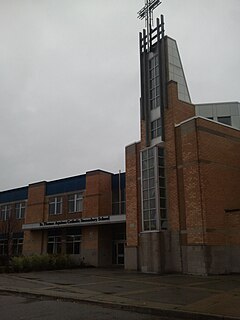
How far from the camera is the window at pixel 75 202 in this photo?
38.4 m

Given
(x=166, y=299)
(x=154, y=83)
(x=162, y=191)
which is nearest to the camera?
(x=166, y=299)

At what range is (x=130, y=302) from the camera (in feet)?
38.6

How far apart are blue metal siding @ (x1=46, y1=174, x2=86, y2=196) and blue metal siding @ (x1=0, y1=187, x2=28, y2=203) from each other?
4.69 metres

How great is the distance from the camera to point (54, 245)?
131 ft

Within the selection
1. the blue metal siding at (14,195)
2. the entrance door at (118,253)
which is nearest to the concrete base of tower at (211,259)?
the entrance door at (118,253)

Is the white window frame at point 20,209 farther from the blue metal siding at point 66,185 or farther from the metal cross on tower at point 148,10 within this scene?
the metal cross on tower at point 148,10

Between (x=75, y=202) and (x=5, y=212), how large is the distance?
45.1ft

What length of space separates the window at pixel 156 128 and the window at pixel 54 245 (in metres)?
17.4

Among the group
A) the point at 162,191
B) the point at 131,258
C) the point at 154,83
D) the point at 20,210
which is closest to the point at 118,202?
the point at 131,258

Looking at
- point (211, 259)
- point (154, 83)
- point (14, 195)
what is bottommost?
point (211, 259)

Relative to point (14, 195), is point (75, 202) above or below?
below

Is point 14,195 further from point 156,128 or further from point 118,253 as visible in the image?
point 156,128

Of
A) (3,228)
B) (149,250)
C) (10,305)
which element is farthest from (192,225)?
(3,228)

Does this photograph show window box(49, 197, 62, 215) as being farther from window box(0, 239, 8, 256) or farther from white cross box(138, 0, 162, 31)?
white cross box(138, 0, 162, 31)
